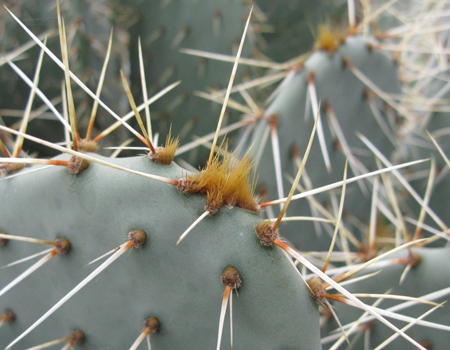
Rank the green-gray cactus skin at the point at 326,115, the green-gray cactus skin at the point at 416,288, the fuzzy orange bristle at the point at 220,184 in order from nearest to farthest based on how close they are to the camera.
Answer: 1. the fuzzy orange bristle at the point at 220,184
2. the green-gray cactus skin at the point at 416,288
3. the green-gray cactus skin at the point at 326,115

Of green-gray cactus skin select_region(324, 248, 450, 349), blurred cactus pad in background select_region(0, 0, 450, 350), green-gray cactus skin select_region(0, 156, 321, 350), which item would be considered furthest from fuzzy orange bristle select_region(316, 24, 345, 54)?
green-gray cactus skin select_region(0, 156, 321, 350)

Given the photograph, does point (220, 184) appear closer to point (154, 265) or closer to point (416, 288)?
point (154, 265)

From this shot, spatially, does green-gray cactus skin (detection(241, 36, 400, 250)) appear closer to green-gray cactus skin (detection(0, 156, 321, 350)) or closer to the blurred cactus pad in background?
the blurred cactus pad in background

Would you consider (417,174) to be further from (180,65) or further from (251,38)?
(180,65)

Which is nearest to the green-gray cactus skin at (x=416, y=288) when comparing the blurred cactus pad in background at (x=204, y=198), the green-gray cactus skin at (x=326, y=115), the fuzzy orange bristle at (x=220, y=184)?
the blurred cactus pad in background at (x=204, y=198)

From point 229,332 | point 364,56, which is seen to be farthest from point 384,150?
point 229,332

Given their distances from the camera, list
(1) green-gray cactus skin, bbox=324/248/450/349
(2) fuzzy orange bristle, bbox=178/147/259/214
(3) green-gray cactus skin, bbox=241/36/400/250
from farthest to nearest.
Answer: (3) green-gray cactus skin, bbox=241/36/400/250 < (1) green-gray cactus skin, bbox=324/248/450/349 < (2) fuzzy orange bristle, bbox=178/147/259/214

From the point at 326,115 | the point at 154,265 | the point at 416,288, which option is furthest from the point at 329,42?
the point at 154,265

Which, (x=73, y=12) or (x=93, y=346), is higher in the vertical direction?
(x=73, y=12)

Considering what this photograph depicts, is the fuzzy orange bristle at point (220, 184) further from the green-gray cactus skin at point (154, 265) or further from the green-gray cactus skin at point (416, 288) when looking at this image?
the green-gray cactus skin at point (416, 288)
